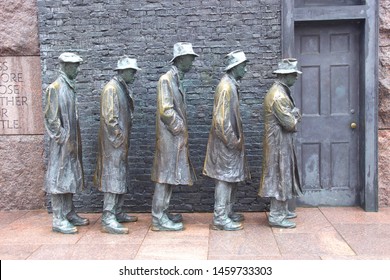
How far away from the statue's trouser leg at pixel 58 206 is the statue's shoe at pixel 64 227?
4 cm

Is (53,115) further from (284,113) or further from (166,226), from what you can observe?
(284,113)

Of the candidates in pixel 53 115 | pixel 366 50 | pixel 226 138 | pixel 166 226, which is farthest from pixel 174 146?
pixel 366 50

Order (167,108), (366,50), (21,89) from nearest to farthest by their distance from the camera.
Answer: (167,108) < (366,50) < (21,89)

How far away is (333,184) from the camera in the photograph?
7457 mm

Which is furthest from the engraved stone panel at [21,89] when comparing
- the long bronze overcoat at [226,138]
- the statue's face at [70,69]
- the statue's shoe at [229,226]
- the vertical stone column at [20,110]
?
the statue's shoe at [229,226]

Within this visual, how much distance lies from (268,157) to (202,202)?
1447mm

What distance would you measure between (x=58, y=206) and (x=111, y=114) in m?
1.42

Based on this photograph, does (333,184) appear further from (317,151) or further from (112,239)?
(112,239)

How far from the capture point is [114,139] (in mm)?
6102

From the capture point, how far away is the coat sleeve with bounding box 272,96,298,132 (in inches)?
240

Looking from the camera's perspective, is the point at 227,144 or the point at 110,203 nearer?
the point at 227,144

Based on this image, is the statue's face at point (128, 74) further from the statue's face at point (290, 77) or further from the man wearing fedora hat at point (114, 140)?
the statue's face at point (290, 77)

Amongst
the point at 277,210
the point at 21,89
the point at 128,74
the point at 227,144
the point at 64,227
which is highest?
the point at 128,74

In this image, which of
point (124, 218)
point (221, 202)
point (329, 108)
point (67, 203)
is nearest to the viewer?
point (221, 202)
